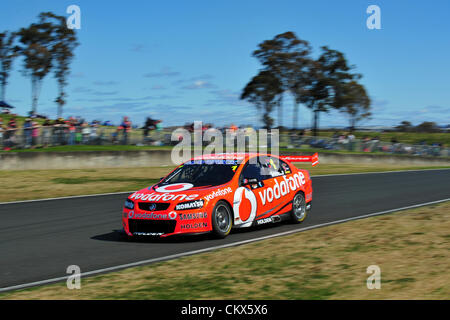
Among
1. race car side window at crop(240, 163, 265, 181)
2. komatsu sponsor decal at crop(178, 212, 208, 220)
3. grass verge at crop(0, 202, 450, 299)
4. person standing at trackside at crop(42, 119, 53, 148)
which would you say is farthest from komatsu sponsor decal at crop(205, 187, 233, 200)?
person standing at trackside at crop(42, 119, 53, 148)

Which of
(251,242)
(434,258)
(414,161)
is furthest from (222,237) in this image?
(414,161)

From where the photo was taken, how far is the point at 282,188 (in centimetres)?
1059

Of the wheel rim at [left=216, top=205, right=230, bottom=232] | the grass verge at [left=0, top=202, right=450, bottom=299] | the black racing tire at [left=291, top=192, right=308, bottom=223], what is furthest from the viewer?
the black racing tire at [left=291, top=192, right=308, bottom=223]

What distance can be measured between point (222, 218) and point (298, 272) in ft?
9.01

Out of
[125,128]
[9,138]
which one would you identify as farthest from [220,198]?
[125,128]

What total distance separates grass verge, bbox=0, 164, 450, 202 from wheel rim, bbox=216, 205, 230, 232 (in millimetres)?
8000

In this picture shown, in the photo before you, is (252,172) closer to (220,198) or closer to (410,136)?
(220,198)

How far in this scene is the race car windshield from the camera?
31.7 ft

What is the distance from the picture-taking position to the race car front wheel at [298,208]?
427 inches

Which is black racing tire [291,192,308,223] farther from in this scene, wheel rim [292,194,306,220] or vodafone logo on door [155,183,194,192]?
vodafone logo on door [155,183,194,192]

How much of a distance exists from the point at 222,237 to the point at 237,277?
266 centimetres

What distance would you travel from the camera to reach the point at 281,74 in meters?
49.4

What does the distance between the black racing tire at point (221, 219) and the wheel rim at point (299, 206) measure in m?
1.87

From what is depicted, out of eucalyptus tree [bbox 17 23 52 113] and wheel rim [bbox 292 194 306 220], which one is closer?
wheel rim [bbox 292 194 306 220]
